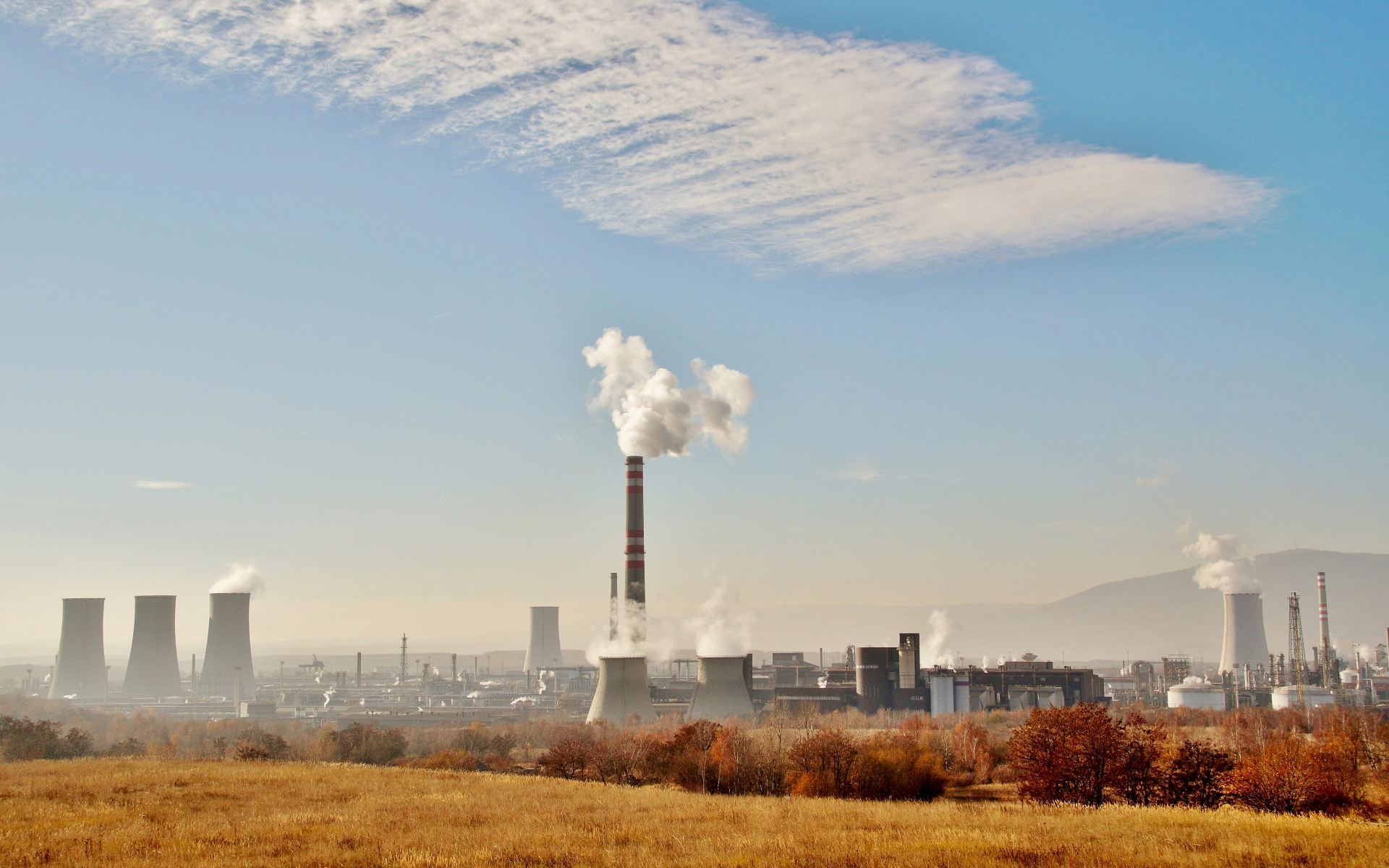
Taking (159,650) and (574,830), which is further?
(159,650)

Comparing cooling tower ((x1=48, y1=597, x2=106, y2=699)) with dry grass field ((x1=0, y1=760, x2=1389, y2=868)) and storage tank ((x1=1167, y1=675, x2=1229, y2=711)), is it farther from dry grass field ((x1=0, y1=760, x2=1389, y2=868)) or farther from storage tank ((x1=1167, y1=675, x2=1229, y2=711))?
storage tank ((x1=1167, y1=675, x2=1229, y2=711))

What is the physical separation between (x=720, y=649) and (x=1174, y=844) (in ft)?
122

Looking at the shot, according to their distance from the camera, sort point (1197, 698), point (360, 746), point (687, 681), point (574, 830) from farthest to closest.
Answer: point (687, 681)
point (1197, 698)
point (360, 746)
point (574, 830)

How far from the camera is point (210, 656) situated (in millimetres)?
68500

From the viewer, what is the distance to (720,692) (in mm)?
47656

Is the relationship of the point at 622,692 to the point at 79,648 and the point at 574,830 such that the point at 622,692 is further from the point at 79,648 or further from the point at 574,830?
the point at 79,648

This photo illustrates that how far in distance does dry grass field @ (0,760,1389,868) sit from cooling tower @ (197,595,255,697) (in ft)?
149

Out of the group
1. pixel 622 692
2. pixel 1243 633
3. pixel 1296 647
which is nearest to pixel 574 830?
pixel 622 692

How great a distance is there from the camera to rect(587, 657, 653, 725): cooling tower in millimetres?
45500

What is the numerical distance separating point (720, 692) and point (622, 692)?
179 inches

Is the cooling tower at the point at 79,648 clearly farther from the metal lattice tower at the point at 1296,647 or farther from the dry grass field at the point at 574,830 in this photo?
the metal lattice tower at the point at 1296,647

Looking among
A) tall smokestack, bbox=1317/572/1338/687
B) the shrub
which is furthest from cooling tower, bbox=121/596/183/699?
tall smokestack, bbox=1317/572/1338/687

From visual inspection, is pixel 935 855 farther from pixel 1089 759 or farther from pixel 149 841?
pixel 1089 759

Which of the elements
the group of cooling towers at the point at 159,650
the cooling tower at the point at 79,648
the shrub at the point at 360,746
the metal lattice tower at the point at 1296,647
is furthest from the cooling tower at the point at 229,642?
the metal lattice tower at the point at 1296,647
